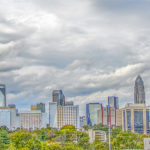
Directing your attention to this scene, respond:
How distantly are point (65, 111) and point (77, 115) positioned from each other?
6909mm

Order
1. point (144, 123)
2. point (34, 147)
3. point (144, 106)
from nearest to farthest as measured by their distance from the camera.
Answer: point (34, 147)
point (144, 123)
point (144, 106)

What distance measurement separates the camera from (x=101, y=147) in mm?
43344

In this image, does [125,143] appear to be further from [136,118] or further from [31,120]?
[31,120]

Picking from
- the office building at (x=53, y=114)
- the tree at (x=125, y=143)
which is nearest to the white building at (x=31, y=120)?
the office building at (x=53, y=114)

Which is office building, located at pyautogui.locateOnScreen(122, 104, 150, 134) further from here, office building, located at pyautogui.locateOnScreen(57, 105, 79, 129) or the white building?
the white building

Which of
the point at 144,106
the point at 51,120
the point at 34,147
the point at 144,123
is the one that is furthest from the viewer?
the point at 51,120

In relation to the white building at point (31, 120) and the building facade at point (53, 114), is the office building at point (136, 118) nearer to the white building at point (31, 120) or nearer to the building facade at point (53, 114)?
the building facade at point (53, 114)

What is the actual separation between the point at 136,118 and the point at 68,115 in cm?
5366

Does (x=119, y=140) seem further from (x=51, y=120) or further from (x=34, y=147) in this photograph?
(x=51, y=120)

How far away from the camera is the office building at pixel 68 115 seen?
621ft

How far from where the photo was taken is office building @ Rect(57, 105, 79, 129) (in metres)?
189

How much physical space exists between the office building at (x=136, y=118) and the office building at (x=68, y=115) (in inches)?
1804

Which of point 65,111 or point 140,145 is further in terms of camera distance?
point 65,111

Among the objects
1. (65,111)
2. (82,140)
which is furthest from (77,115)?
(82,140)
